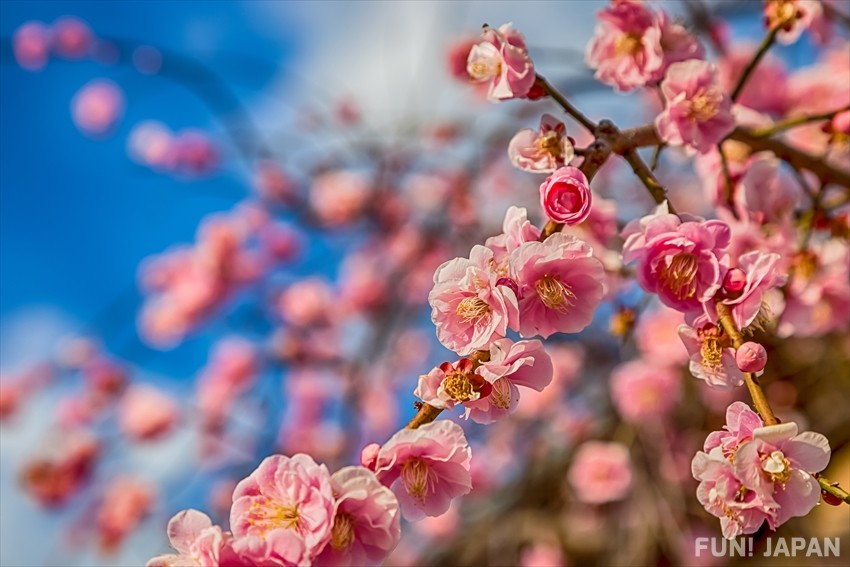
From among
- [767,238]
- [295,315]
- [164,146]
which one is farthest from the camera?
[164,146]

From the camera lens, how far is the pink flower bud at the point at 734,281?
33.4 inches

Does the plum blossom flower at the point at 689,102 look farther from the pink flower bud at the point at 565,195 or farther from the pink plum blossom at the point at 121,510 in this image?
the pink plum blossom at the point at 121,510

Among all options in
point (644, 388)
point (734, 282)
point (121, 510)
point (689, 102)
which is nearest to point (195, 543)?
point (734, 282)

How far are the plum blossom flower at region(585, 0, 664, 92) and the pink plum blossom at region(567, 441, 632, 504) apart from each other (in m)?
1.86

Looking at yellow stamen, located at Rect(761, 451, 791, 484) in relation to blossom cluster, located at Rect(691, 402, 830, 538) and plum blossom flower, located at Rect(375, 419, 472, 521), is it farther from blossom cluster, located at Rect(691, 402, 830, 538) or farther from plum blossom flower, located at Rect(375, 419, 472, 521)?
plum blossom flower, located at Rect(375, 419, 472, 521)

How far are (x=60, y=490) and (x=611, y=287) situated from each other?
3047 mm

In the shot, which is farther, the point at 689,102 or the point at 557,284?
the point at 689,102

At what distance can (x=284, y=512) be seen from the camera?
28.3 inches

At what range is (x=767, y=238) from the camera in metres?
1.37

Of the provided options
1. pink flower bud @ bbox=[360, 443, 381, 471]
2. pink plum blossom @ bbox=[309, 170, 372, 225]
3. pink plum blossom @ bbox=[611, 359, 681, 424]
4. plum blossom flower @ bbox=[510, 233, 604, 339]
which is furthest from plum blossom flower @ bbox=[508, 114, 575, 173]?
pink plum blossom @ bbox=[309, 170, 372, 225]

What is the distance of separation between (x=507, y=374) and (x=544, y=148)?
1.13 ft

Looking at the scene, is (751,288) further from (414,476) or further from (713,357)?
(414,476)

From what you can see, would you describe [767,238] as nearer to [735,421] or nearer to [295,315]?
[735,421]

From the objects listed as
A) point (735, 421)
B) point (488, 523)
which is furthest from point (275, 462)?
point (488, 523)
